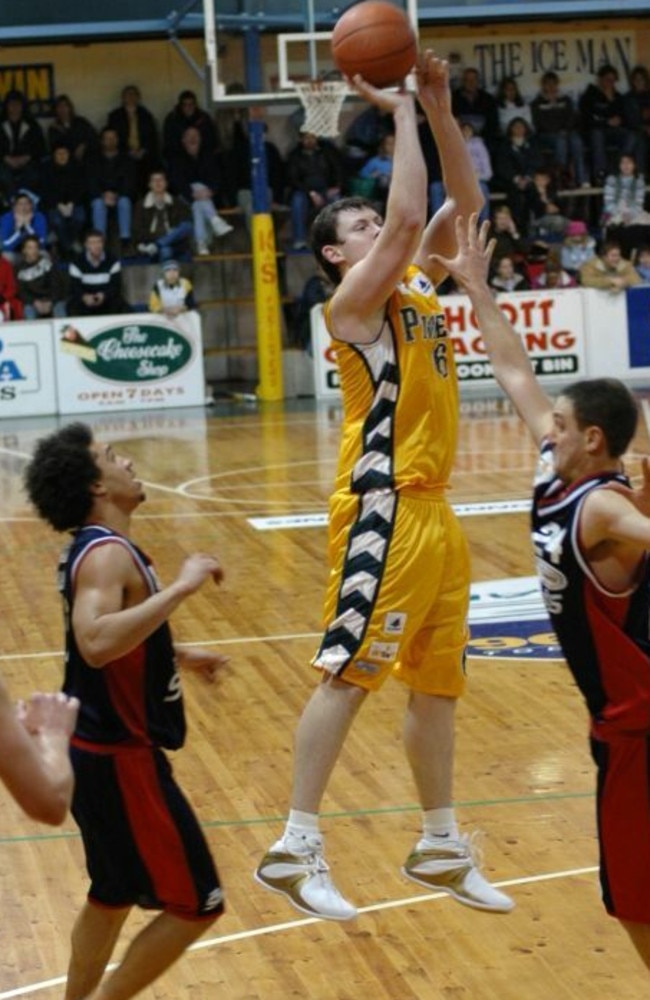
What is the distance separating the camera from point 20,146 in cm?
2306

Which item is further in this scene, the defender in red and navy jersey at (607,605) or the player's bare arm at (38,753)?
the defender in red and navy jersey at (607,605)

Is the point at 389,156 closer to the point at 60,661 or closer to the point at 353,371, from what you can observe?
the point at 60,661

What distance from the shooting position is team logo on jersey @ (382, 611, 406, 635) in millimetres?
5457

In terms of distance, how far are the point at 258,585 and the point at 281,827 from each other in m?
4.54

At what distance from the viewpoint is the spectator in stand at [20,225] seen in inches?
864

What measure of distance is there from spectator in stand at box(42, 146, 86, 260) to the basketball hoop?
4.07m

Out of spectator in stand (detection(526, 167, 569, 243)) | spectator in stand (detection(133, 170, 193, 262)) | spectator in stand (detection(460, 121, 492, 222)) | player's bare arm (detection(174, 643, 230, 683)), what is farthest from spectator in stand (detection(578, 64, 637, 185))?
player's bare arm (detection(174, 643, 230, 683))

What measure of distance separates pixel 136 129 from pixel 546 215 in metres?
5.69

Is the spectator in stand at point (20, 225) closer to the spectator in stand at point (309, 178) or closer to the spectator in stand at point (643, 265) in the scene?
the spectator in stand at point (309, 178)

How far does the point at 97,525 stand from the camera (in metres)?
4.75

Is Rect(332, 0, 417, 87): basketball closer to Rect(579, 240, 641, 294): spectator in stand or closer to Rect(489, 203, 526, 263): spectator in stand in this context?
Rect(579, 240, 641, 294): spectator in stand

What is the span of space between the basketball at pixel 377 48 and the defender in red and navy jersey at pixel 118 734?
1.79m

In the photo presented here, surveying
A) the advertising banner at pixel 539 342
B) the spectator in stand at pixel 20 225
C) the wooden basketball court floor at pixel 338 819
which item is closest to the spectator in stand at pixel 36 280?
the spectator in stand at pixel 20 225

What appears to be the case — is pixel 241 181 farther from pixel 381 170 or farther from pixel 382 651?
pixel 382 651
